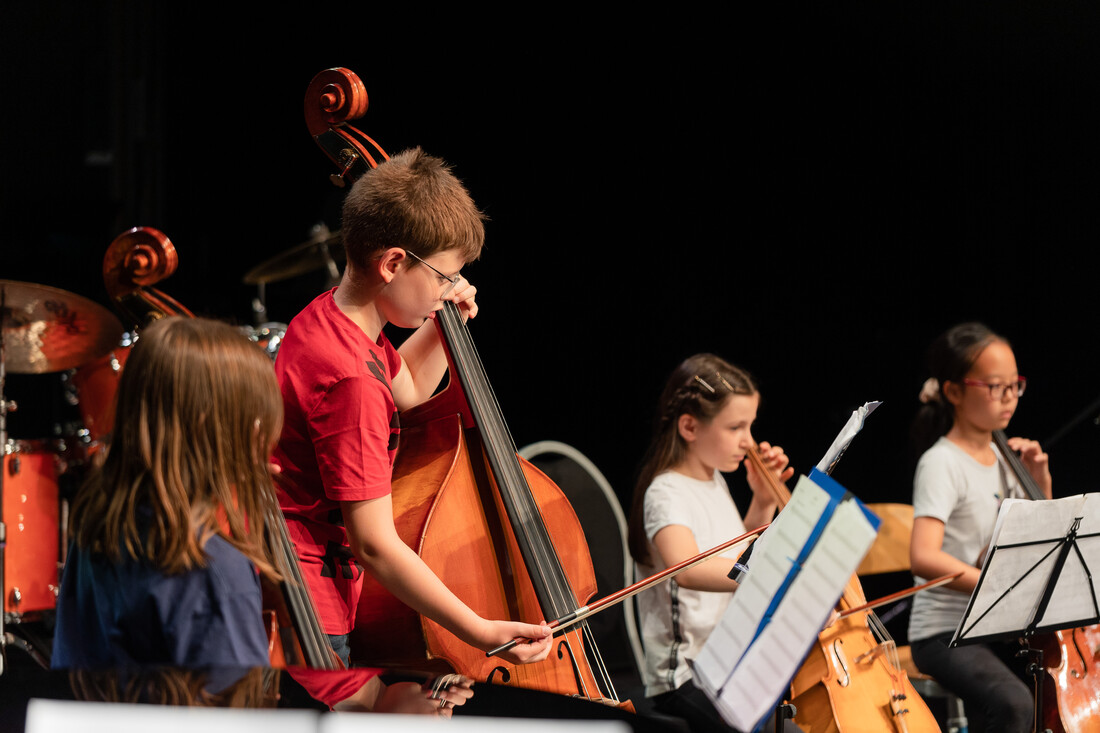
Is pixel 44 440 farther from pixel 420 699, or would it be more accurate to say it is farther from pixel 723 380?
pixel 420 699

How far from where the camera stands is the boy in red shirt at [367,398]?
1.54 meters

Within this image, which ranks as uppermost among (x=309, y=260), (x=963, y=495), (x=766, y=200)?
(x=766, y=200)

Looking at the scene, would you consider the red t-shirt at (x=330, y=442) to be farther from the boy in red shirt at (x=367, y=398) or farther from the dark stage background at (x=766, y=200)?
the dark stage background at (x=766, y=200)

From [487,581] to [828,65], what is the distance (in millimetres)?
2588

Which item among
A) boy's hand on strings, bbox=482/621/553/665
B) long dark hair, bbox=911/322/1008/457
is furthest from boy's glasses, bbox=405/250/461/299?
long dark hair, bbox=911/322/1008/457

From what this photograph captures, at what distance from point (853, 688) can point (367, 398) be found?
120 cm

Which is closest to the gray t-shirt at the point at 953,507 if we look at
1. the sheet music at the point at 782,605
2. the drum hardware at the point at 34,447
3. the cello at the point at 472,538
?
the cello at the point at 472,538

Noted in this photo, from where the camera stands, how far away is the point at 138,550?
1136mm

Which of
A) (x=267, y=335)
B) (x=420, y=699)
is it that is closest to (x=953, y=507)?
(x=420, y=699)

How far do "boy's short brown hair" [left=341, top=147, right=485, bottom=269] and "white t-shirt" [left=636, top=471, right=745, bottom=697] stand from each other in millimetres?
1005

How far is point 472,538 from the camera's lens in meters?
1.70

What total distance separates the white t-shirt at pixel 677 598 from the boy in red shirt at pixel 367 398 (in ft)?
3.05

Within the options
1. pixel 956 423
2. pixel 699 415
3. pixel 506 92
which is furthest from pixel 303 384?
pixel 506 92

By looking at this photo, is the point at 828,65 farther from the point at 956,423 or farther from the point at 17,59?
the point at 17,59
